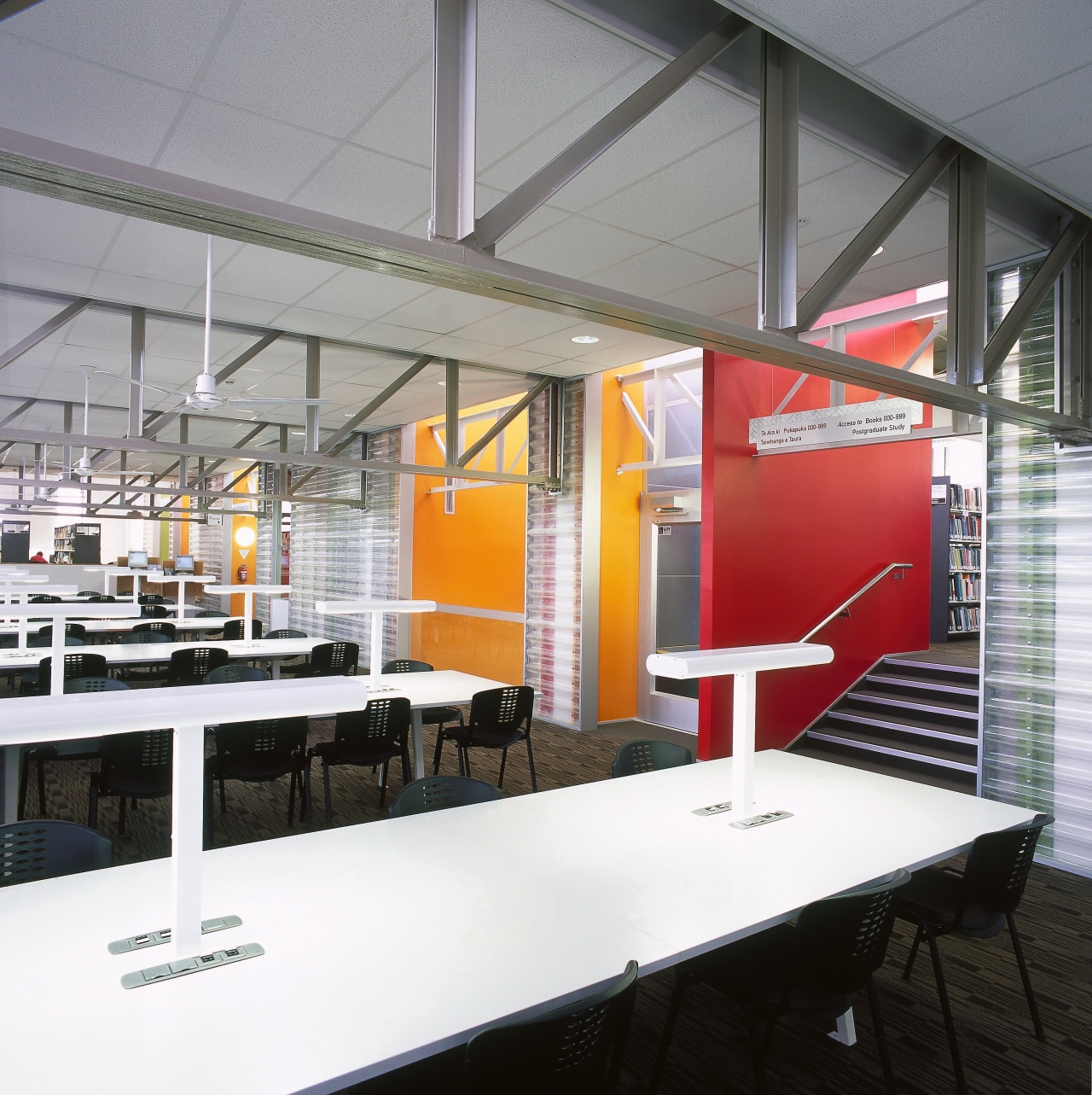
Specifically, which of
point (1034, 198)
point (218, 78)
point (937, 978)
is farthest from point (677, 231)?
point (937, 978)

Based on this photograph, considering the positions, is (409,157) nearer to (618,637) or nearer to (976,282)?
(976,282)

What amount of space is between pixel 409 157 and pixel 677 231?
1.53m

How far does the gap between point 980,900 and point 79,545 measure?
69.4 ft

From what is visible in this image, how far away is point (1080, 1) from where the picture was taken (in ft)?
7.84

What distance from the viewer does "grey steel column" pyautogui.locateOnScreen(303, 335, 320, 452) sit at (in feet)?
20.6

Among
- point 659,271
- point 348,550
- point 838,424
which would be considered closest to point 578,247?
point 659,271

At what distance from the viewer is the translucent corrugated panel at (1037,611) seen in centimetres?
434

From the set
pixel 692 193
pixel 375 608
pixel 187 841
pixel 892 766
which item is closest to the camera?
pixel 187 841

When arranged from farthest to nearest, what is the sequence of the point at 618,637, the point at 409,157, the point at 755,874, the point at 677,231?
the point at 618,637 < the point at 677,231 < the point at 409,157 < the point at 755,874

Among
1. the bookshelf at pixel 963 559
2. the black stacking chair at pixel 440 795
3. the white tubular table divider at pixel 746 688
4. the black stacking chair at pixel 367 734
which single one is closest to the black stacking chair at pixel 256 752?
the black stacking chair at pixel 367 734

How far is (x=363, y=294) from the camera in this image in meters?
5.38

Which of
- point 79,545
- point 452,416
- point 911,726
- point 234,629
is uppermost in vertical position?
point 452,416

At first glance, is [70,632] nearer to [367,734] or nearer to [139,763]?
[139,763]

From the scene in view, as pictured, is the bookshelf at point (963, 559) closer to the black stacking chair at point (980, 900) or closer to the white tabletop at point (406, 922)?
the white tabletop at point (406, 922)
